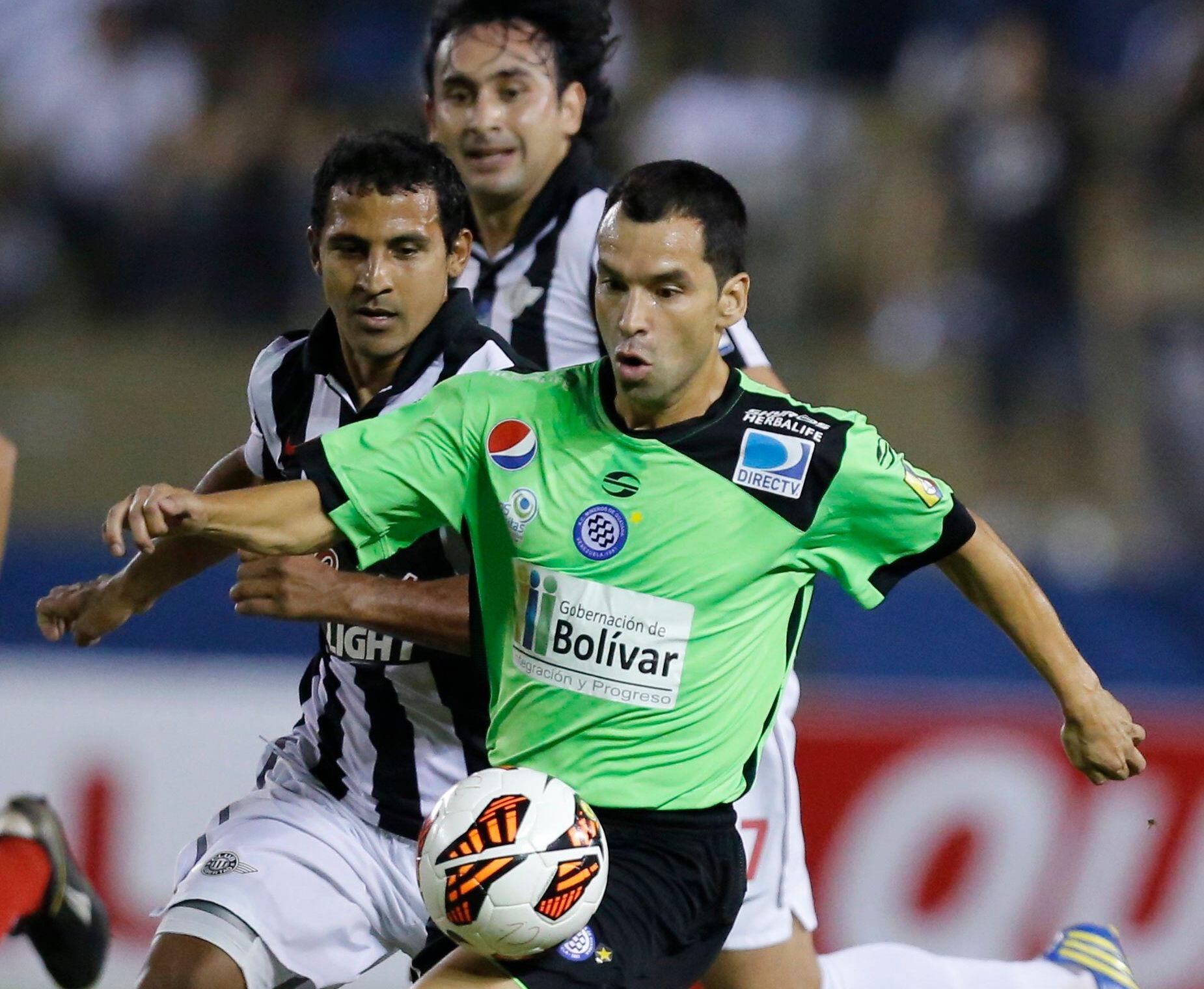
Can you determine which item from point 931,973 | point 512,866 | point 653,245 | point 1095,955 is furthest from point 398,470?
point 1095,955

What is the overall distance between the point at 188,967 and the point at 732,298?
145cm

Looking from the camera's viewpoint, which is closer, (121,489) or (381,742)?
(381,742)

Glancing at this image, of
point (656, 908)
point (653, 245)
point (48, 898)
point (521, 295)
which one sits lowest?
point (48, 898)

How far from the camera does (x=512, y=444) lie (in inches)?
122

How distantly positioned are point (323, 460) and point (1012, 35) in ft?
17.6

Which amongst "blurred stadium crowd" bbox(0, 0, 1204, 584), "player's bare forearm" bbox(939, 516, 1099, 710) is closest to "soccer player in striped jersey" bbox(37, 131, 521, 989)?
"player's bare forearm" bbox(939, 516, 1099, 710)

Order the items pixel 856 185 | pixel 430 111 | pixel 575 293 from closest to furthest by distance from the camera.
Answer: pixel 575 293 → pixel 430 111 → pixel 856 185

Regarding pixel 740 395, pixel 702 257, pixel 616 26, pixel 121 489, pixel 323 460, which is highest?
pixel 616 26

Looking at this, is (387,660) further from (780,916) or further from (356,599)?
(780,916)

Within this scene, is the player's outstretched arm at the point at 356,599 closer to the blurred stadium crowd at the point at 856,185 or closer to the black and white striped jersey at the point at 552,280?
the black and white striped jersey at the point at 552,280

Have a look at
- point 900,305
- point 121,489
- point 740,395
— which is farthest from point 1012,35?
point 740,395

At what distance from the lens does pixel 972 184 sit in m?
7.37

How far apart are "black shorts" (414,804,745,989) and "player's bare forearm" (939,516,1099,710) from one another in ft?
1.89

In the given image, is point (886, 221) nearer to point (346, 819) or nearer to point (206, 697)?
point (206, 697)
